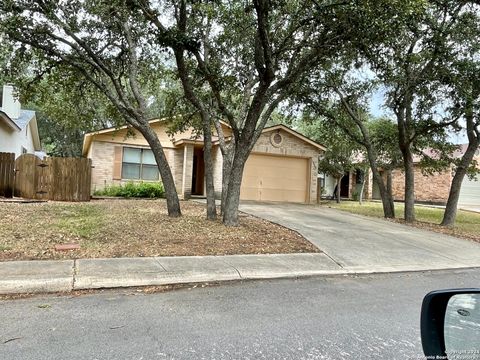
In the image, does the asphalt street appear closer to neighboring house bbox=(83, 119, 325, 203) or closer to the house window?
neighboring house bbox=(83, 119, 325, 203)

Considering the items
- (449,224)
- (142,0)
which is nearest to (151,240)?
(142,0)

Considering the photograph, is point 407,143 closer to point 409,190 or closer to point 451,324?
point 409,190

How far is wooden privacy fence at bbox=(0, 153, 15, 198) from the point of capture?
15.0 m

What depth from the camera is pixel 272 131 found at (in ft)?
63.4

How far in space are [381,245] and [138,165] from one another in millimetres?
13886

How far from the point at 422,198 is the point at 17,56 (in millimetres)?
27499

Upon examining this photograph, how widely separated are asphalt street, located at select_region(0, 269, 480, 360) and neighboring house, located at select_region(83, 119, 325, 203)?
13362 millimetres

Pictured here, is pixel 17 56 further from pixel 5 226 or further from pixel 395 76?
pixel 395 76

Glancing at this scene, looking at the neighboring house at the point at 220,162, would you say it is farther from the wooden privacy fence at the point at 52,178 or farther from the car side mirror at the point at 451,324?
the car side mirror at the point at 451,324

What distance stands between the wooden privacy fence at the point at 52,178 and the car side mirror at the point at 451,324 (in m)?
15.3

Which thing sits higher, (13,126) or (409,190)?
(13,126)

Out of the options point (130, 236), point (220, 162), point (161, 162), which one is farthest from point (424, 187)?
point (130, 236)

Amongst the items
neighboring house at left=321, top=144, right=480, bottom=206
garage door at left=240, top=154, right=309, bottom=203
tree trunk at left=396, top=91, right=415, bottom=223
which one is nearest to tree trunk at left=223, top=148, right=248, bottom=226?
tree trunk at left=396, top=91, right=415, bottom=223

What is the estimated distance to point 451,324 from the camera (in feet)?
6.12
